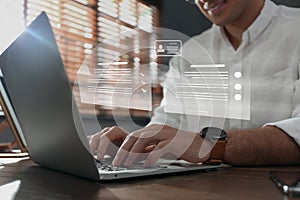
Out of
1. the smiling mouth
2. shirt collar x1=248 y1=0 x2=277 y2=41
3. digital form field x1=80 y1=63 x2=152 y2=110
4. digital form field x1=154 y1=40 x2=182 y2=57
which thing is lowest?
digital form field x1=80 y1=63 x2=152 y2=110

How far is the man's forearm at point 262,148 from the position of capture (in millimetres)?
793

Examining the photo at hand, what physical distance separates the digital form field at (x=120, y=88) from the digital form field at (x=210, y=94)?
11 centimetres

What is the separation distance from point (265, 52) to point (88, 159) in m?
1.19

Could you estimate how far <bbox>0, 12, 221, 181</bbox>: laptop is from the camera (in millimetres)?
468

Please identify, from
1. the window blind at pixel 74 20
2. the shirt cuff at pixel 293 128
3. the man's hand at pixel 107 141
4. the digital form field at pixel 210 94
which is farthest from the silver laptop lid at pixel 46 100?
the window blind at pixel 74 20

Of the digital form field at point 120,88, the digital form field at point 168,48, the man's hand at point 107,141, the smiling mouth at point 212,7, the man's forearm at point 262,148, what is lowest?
the man's forearm at point 262,148

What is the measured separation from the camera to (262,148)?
83 cm

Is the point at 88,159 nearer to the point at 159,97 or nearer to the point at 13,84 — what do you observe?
the point at 13,84

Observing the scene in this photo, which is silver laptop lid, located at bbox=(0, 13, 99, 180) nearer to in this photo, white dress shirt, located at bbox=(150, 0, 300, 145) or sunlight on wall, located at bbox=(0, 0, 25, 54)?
white dress shirt, located at bbox=(150, 0, 300, 145)

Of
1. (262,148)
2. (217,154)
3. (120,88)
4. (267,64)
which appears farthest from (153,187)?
(267,64)

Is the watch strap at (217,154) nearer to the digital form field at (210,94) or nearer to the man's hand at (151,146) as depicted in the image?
the man's hand at (151,146)

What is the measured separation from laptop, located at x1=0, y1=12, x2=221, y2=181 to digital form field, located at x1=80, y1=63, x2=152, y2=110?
54 centimetres

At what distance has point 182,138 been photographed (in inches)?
29.3
